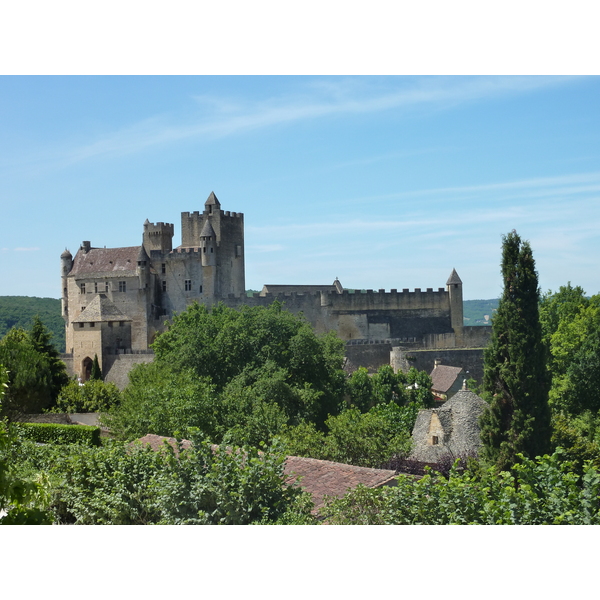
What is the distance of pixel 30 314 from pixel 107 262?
29772mm

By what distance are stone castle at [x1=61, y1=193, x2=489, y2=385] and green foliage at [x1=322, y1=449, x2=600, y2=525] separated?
37.0m

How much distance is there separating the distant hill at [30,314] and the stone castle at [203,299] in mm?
17715

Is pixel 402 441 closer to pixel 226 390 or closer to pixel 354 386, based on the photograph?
pixel 226 390

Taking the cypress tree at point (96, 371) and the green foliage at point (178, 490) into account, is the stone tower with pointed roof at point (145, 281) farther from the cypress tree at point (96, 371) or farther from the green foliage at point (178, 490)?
the green foliage at point (178, 490)

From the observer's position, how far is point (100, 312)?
4934 centimetres

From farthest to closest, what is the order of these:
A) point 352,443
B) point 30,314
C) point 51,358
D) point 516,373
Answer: point 30,314
point 51,358
point 352,443
point 516,373

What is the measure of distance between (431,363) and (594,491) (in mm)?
38175

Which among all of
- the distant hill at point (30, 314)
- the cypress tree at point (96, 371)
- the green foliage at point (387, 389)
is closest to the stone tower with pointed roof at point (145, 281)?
the cypress tree at point (96, 371)

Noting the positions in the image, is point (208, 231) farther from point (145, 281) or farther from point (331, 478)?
point (331, 478)

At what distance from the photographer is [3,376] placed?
8.96 meters

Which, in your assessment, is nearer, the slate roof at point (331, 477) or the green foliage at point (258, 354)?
the slate roof at point (331, 477)

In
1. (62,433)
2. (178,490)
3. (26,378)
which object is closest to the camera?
(178,490)

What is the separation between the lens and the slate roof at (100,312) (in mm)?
48906

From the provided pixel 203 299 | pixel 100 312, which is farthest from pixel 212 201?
pixel 100 312
